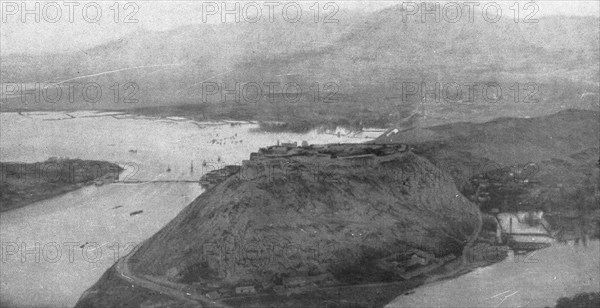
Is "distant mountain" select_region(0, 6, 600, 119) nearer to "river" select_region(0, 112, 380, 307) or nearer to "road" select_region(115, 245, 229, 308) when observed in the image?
"river" select_region(0, 112, 380, 307)

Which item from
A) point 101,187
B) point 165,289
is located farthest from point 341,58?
point 165,289

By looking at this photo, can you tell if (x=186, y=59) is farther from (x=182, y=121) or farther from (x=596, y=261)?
(x=596, y=261)

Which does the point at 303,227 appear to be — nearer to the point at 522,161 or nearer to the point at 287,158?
the point at 287,158

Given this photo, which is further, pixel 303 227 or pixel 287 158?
pixel 287 158

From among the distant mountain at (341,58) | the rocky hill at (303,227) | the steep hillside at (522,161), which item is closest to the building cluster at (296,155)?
the rocky hill at (303,227)

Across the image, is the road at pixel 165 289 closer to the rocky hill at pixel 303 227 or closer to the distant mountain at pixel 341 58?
the rocky hill at pixel 303 227

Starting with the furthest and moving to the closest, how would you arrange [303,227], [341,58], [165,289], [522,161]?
[522,161] < [341,58] < [303,227] < [165,289]

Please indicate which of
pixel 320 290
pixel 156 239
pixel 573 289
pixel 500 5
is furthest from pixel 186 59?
pixel 573 289
